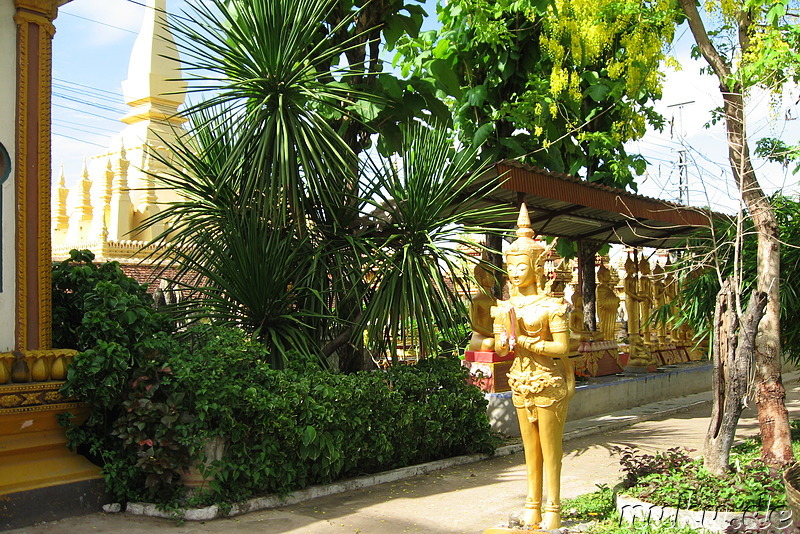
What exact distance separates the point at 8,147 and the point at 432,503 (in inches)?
156

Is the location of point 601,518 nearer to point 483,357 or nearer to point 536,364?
point 536,364

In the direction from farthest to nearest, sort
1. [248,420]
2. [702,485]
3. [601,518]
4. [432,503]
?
→ 1. [432,503]
2. [248,420]
3. [601,518]
4. [702,485]

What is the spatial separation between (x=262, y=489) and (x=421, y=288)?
80.4 inches

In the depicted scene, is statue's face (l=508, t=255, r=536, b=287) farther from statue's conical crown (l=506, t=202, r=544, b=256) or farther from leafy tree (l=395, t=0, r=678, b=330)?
leafy tree (l=395, t=0, r=678, b=330)

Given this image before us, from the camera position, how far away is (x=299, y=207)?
23.0 feet

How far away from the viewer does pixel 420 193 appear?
6926mm

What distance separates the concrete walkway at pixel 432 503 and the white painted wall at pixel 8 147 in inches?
55.7

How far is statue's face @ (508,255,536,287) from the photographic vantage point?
4.84 metres

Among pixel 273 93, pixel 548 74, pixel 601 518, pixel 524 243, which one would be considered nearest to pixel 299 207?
pixel 273 93

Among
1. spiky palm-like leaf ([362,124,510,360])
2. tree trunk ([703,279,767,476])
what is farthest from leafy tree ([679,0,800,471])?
spiky palm-like leaf ([362,124,510,360])

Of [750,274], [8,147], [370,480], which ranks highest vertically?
[8,147]

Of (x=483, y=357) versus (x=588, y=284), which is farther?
(x=588, y=284)

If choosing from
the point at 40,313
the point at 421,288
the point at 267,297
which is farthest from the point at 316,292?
the point at 40,313

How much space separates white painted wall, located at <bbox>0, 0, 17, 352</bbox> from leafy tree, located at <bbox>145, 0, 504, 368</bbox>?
4.90ft
